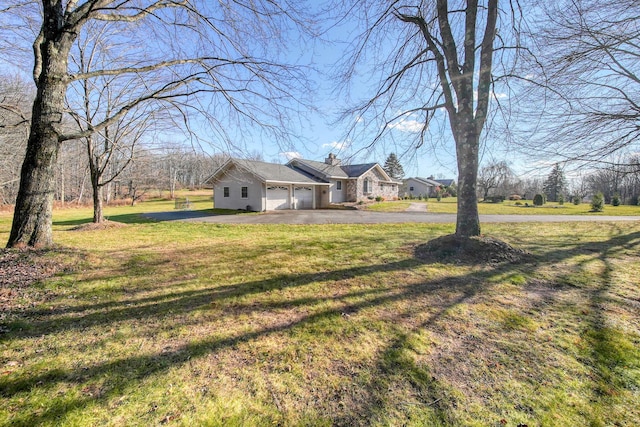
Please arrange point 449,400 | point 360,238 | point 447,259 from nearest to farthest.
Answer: point 449,400
point 447,259
point 360,238

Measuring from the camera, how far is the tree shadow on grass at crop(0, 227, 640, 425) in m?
2.00

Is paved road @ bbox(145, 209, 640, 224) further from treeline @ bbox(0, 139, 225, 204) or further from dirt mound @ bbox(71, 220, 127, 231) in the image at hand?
dirt mound @ bbox(71, 220, 127, 231)

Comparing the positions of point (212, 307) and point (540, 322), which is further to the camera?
point (212, 307)

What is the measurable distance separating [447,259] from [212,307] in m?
4.68

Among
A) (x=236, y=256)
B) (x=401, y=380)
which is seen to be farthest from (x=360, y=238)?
(x=401, y=380)

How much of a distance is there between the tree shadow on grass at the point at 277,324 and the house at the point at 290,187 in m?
12.5

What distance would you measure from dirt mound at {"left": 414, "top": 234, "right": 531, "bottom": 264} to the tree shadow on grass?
39 centimetres

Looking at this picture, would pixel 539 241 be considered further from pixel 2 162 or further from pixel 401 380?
pixel 2 162

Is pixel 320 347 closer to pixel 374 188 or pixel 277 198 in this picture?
pixel 277 198

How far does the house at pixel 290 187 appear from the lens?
2058 cm

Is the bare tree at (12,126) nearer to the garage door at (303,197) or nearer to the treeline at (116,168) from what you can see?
the treeline at (116,168)

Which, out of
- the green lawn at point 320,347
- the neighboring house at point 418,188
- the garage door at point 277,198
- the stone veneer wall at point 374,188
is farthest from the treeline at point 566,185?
the garage door at point 277,198

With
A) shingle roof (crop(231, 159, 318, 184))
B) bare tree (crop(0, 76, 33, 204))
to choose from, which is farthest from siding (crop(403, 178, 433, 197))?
bare tree (crop(0, 76, 33, 204))

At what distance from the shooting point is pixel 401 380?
2.25m
